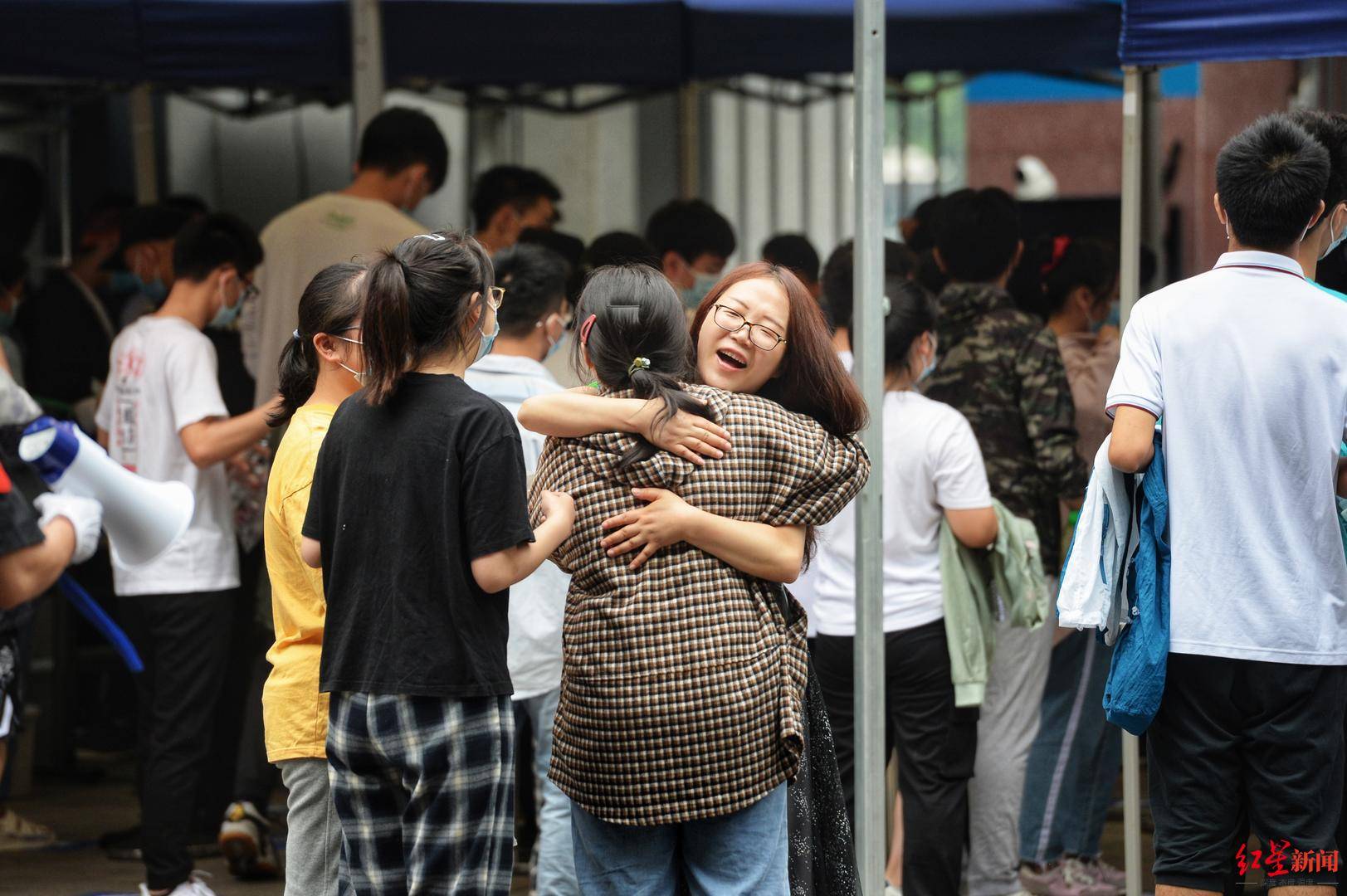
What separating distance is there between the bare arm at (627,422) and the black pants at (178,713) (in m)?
2.05

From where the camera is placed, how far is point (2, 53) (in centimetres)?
552

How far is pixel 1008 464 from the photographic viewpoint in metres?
4.46

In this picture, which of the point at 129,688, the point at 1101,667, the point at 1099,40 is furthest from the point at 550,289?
the point at 129,688

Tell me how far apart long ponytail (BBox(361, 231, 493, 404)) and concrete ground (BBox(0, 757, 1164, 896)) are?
8.24 ft

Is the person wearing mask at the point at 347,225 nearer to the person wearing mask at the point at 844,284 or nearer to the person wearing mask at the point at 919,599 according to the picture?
the person wearing mask at the point at 844,284

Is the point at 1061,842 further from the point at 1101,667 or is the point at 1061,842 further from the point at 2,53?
the point at 2,53

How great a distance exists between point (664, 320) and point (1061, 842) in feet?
8.75

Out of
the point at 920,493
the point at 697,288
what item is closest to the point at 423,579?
the point at 920,493

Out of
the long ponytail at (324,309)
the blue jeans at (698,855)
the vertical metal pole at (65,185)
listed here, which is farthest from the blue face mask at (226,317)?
the vertical metal pole at (65,185)

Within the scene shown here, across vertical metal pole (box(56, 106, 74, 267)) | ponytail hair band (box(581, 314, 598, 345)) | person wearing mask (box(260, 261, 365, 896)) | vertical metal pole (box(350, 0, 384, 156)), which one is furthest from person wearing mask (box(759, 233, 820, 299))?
vertical metal pole (box(56, 106, 74, 267))

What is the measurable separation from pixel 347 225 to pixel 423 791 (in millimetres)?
2616

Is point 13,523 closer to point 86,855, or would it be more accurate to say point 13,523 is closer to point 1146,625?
point 1146,625

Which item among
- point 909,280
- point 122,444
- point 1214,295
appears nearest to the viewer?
point 1214,295

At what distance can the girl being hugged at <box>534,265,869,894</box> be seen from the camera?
276 cm
